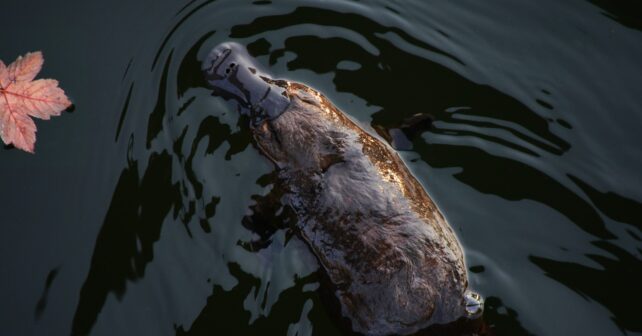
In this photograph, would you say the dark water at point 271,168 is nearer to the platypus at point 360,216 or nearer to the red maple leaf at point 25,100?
the red maple leaf at point 25,100

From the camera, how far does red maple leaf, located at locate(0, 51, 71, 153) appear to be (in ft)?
14.6

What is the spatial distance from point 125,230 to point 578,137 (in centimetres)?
371

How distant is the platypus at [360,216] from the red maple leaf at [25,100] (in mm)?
1548

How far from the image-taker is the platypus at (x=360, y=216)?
3480mm

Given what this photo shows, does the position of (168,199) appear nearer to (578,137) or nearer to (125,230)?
(125,230)

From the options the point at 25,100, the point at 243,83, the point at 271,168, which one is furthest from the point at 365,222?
the point at 25,100

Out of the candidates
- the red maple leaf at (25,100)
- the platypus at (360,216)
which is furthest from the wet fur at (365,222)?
the red maple leaf at (25,100)

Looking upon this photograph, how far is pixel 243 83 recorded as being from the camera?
4.66 meters

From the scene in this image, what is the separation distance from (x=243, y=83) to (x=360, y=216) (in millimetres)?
1616

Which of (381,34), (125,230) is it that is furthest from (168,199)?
(381,34)

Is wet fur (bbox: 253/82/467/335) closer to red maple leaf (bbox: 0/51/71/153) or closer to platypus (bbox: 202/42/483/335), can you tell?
platypus (bbox: 202/42/483/335)

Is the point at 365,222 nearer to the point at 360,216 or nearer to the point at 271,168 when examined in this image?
the point at 360,216

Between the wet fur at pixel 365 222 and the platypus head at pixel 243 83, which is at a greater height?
the platypus head at pixel 243 83

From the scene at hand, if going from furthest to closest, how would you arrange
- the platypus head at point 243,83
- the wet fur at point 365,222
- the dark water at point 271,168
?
the platypus head at point 243,83
the dark water at point 271,168
the wet fur at point 365,222
